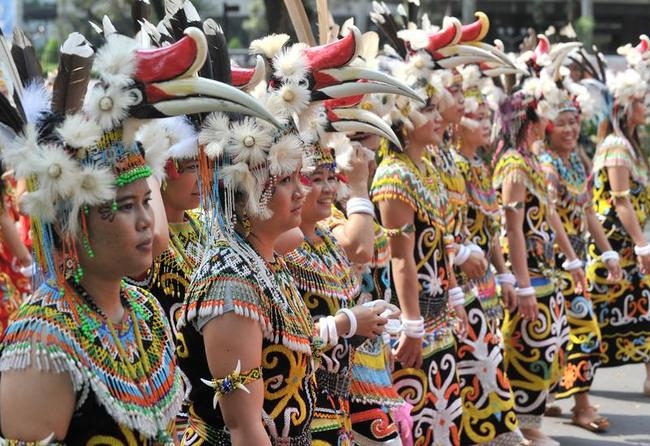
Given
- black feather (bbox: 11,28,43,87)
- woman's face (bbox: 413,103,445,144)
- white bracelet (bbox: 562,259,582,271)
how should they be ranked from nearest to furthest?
1. black feather (bbox: 11,28,43,87)
2. woman's face (bbox: 413,103,445,144)
3. white bracelet (bbox: 562,259,582,271)

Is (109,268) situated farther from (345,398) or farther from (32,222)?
(345,398)

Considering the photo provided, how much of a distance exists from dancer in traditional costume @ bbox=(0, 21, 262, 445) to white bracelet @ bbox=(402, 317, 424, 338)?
2640 mm

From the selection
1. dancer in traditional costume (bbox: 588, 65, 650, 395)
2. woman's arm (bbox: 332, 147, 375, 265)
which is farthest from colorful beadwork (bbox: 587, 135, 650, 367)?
woman's arm (bbox: 332, 147, 375, 265)

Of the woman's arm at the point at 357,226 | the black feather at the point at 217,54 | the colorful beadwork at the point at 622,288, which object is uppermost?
the black feather at the point at 217,54

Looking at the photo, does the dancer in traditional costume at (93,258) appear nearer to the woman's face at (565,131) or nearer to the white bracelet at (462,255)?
the white bracelet at (462,255)

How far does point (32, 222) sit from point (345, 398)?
1.70 m

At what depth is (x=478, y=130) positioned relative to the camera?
677cm

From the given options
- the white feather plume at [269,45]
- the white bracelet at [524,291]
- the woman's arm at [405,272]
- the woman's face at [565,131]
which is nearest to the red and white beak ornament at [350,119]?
the white feather plume at [269,45]

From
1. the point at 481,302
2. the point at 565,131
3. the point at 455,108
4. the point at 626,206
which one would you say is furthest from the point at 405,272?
the point at 626,206

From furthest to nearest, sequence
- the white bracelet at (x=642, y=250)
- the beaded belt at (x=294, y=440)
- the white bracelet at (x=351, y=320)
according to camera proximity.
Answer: the white bracelet at (x=642, y=250) → the white bracelet at (x=351, y=320) → the beaded belt at (x=294, y=440)

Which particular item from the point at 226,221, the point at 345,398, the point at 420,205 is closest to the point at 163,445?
the point at 226,221

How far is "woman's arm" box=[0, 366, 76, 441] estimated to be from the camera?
265 centimetres

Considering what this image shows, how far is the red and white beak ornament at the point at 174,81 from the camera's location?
291cm

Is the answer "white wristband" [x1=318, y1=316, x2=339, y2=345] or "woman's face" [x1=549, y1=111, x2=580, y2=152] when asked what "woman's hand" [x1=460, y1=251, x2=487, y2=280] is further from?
"white wristband" [x1=318, y1=316, x2=339, y2=345]
